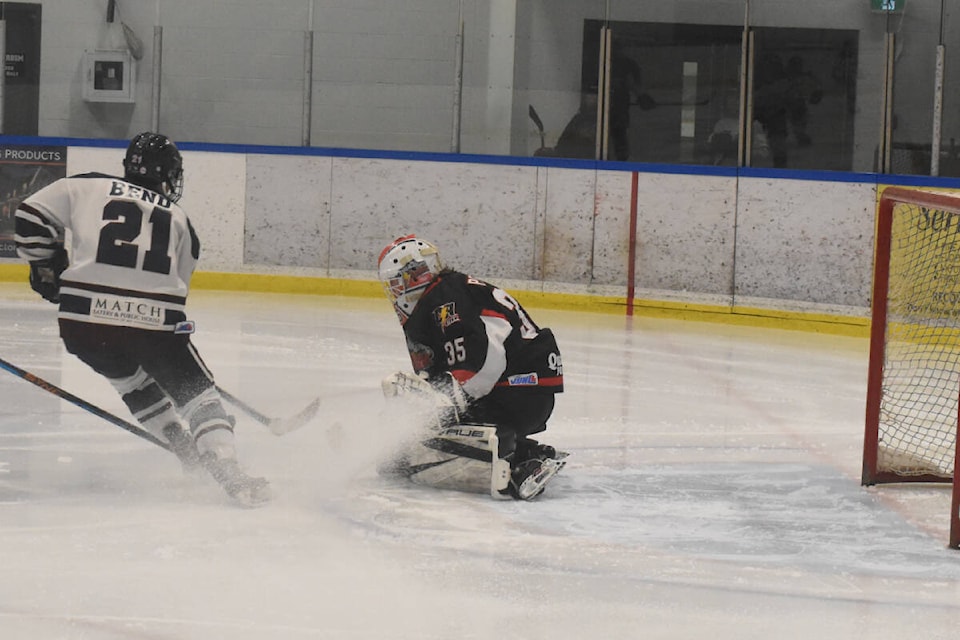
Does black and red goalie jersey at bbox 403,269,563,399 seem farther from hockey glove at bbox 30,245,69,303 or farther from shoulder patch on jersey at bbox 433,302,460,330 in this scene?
hockey glove at bbox 30,245,69,303

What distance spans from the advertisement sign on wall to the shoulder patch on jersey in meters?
5.42

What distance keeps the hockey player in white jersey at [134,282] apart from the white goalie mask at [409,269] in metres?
0.54

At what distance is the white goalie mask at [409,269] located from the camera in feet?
13.2

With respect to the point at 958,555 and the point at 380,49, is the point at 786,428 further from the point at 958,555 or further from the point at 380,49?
the point at 380,49

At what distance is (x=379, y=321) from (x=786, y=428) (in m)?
2.92

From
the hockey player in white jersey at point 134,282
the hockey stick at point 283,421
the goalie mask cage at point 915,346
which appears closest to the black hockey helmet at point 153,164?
the hockey player in white jersey at point 134,282

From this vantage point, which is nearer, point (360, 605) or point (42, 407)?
point (360, 605)

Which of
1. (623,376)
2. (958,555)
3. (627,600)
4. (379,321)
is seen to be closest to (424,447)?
(627,600)

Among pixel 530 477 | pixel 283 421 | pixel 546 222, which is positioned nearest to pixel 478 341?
pixel 530 477

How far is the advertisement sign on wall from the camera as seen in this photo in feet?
28.6

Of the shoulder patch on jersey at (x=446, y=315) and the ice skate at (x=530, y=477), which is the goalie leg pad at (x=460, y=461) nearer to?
the ice skate at (x=530, y=477)

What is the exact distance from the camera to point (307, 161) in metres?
8.82

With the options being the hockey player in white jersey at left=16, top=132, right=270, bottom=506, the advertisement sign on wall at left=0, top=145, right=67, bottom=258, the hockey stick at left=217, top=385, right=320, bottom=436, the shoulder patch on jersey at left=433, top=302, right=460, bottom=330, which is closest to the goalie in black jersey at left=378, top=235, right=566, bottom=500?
the shoulder patch on jersey at left=433, top=302, right=460, bottom=330

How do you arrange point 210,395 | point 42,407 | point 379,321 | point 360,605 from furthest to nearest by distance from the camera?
point 379,321
point 42,407
point 210,395
point 360,605
